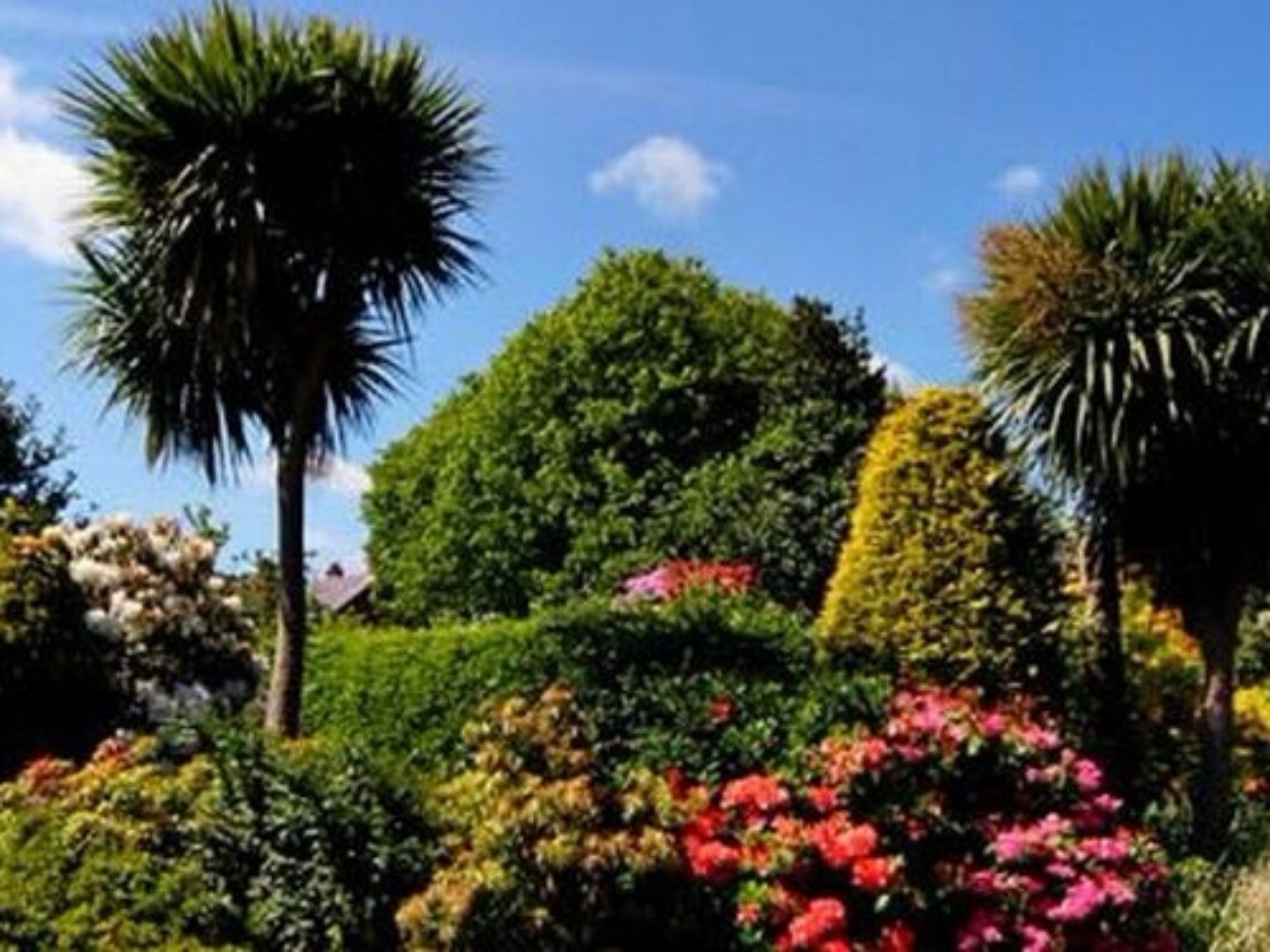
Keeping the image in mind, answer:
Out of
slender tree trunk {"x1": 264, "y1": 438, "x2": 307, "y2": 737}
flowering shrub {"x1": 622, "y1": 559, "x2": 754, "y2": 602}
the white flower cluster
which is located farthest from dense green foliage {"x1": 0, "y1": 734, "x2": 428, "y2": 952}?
the white flower cluster

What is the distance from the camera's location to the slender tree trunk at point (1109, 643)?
15.7 meters

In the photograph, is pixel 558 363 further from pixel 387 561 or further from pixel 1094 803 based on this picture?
pixel 1094 803

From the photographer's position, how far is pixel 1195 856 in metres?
15.1

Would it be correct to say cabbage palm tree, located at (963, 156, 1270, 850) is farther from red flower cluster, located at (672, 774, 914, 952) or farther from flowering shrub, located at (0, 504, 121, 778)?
flowering shrub, located at (0, 504, 121, 778)

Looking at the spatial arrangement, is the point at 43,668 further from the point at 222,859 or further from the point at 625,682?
the point at 222,859

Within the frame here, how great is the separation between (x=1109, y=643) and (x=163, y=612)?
7.51 m

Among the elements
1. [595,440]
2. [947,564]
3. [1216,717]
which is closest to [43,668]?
[947,564]

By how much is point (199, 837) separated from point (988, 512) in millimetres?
6592

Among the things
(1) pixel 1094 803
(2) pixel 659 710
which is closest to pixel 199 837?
(2) pixel 659 710

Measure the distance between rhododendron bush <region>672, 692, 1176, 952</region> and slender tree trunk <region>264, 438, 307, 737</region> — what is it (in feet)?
12.6

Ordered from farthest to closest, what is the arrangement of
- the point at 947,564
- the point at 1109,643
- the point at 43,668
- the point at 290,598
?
the point at 1109,643, the point at 43,668, the point at 290,598, the point at 947,564

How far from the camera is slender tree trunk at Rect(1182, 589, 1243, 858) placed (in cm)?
1627

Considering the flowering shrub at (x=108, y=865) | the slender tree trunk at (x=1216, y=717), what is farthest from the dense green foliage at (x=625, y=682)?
the slender tree trunk at (x=1216, y=717)

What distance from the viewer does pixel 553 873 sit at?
9.32 m
